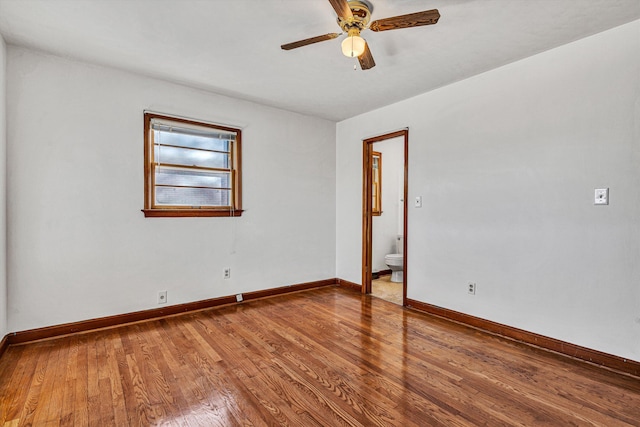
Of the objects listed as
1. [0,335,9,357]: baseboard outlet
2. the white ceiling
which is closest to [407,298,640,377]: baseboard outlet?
the white ceiling

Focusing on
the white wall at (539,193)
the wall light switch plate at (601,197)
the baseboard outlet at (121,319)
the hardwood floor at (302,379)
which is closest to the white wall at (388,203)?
the white wall at (539,193)

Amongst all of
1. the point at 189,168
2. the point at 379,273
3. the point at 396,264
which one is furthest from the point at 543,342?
the point at 189,168

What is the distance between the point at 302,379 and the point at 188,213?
2.17 meters

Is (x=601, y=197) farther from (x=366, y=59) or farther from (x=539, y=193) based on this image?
(x=366, y=59)

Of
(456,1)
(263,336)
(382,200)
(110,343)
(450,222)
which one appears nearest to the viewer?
(456,1)

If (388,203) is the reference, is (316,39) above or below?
above

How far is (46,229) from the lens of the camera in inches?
106

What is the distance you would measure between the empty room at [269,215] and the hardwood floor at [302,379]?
18 millimetres

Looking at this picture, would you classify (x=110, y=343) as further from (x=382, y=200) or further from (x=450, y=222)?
(x=382, y=200)

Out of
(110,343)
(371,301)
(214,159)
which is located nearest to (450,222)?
(371,301)

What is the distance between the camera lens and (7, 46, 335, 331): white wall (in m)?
2.63

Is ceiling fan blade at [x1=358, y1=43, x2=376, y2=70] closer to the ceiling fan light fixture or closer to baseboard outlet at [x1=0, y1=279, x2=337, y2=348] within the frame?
the ceiling fan light fixture

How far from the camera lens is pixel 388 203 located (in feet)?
17.8

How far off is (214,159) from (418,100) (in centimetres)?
247
